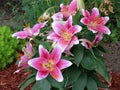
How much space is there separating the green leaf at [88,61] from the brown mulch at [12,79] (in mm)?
1731

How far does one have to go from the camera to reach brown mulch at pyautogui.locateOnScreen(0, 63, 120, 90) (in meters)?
4.77

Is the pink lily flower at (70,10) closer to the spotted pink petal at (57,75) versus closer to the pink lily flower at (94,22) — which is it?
the pink lily flower at (94,22)

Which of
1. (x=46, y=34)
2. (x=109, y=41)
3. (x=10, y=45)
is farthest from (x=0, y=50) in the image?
(x=46, y=34)

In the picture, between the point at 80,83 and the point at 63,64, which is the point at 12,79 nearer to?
the point at 80,83

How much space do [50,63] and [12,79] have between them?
2195 mm

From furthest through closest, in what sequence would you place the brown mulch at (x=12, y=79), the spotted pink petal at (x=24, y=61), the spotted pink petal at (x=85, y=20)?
the brown mulch at (x=12, y=79), the spotted pink petal at (x=24, y=61), the spotted pink petal at (x=85, y=20)

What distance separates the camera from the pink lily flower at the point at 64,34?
2.86 m

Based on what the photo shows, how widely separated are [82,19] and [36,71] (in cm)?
51

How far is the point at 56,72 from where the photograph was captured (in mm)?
2846

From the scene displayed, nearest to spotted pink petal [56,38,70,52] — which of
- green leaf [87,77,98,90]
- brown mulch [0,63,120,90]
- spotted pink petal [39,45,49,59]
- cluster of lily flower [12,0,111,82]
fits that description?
cluster of lily flower [12,0,111,82]

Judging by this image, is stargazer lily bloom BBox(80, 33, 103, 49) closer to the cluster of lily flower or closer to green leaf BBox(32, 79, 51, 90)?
the cluster of lily flower

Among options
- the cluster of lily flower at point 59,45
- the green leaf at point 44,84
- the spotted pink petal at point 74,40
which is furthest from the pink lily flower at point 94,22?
the green leaf at point 44,84

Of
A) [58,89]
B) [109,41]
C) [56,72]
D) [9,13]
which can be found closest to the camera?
[56,72]

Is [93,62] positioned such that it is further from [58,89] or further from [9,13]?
[9,13]
